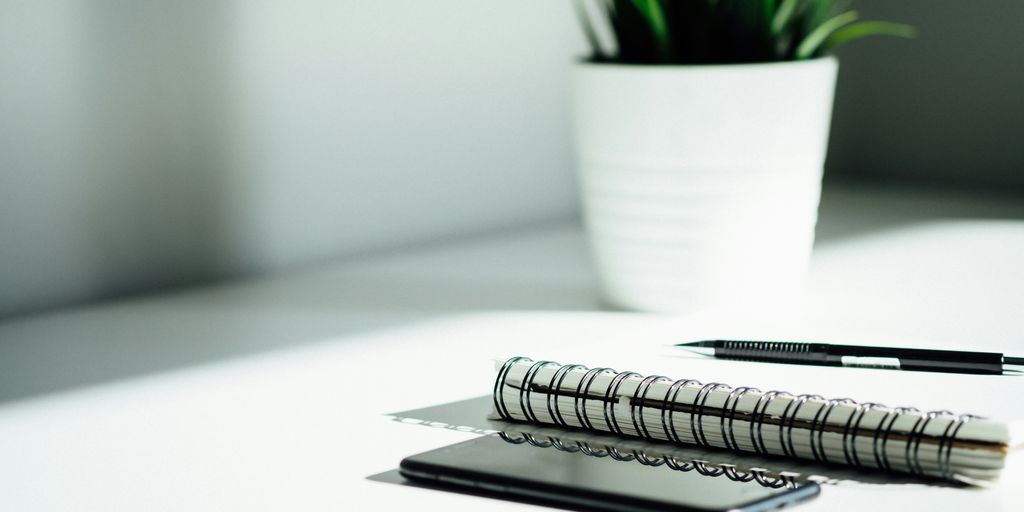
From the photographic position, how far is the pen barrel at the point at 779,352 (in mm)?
696

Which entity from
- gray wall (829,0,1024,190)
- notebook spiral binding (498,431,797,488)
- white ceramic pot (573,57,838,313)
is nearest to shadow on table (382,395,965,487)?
notebook spiral binding (498,431,797,488)

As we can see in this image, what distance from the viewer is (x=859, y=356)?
2.28ft

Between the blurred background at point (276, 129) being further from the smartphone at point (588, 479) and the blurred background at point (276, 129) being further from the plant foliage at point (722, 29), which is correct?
the smartphone at point (588, 479)

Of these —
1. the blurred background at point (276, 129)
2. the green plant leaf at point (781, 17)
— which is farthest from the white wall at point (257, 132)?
the green plant leaf at point (781, 17)

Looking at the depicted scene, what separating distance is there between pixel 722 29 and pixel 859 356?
0.98ft

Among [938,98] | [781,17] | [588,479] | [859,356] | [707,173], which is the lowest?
[588,479]

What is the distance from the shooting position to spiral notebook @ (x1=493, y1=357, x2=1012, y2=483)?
19.9 inches

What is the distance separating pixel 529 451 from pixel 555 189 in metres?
0.92

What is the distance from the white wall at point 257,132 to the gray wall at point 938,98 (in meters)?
0.50

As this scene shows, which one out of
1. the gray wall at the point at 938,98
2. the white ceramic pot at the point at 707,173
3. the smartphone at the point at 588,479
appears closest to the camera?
the smartphone at the point at 588,479

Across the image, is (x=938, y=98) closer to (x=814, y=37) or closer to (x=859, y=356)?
(x=814, y=37)

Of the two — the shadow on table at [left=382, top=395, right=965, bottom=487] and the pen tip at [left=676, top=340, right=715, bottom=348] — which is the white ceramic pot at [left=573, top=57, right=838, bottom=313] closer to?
the pen tip at [left=676, top=340, right=715, bottom=348]

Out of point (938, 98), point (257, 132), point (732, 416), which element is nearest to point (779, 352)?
point (732, 416)

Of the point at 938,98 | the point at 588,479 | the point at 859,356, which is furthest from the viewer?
the point at 938,98
